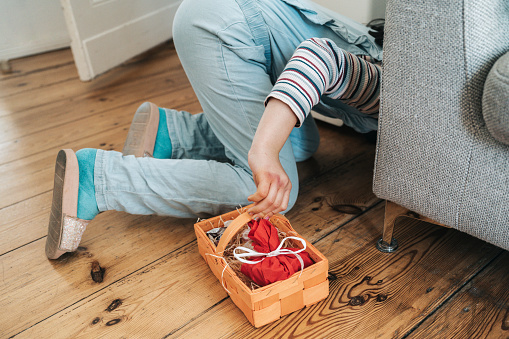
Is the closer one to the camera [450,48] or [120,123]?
[450,48]

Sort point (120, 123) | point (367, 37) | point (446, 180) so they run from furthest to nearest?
point (120, 123), point (367, 37), point (446, 180)

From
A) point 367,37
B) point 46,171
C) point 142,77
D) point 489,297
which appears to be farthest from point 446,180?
point 142,77

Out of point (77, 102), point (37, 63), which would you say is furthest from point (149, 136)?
point (37, 63)

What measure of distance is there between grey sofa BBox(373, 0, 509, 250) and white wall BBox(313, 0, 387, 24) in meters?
0.58

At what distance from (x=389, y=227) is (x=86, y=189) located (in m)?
0.61

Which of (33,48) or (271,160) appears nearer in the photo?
(271,160)

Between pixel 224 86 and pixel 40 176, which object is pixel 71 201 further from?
pixel 40 176

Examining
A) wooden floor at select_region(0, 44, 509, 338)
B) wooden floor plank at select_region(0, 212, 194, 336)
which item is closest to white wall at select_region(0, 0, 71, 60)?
wooden floor at select_region(0, 44, 509, 338)

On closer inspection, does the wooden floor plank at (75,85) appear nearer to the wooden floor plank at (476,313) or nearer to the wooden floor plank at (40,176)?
the wooden floor plank at (40,176)

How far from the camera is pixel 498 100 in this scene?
592 mm

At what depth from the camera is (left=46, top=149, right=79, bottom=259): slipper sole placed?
0.90 meters

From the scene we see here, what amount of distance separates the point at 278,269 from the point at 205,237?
7.0 inches

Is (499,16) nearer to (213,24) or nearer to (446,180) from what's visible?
(446,180)

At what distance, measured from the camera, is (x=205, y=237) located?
859mm
